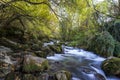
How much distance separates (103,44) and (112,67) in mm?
3271

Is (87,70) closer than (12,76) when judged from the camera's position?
No

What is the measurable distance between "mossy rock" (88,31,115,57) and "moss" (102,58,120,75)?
2486 millimetres

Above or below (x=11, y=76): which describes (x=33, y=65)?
above

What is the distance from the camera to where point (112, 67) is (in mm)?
7430

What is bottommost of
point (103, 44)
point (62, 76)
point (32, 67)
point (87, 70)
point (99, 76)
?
point (99, 76)

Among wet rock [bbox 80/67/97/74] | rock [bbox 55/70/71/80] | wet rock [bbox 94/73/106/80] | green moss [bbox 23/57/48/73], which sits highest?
green moss [bbox 23/57/48/73]

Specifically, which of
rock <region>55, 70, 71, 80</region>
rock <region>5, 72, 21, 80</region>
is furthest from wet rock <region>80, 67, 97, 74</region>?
rock <region>5, 72, 21, 80</region>

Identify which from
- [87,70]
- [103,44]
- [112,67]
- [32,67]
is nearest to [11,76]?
[32,67]

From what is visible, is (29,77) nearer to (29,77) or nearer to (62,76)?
(29,77)

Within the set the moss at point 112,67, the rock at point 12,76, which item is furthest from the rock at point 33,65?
the moss at point 112,67

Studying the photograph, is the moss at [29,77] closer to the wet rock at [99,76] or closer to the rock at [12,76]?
the rock at [12,76]

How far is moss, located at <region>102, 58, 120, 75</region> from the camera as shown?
24.1 ft

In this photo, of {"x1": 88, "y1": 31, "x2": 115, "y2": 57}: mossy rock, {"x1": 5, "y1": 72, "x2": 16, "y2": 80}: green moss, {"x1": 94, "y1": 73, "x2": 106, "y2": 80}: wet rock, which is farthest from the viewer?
{"x1": 88, "y1": 31, "x2": 115, "y2": 57}: mossy rock

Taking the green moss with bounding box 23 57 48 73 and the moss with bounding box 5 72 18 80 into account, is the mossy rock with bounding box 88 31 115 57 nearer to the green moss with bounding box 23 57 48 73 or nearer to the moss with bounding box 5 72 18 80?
the green moss with bounding box 23 57 48 73
